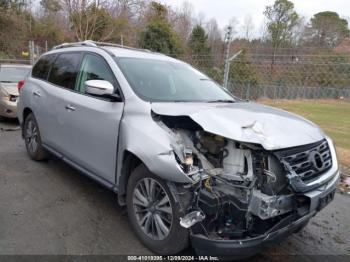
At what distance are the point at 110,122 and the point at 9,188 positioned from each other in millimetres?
1993

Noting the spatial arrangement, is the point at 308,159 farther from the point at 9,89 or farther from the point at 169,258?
the point at 9,89

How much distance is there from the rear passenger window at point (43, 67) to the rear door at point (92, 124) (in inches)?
48.4

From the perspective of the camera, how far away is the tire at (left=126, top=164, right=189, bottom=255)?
2.85 metres

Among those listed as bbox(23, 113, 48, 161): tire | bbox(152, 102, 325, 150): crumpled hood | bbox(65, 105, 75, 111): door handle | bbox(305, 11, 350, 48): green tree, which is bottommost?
bbox(23, 113, 48, 161): tire

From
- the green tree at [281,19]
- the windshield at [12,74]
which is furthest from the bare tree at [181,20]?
the windshield at [12,74]

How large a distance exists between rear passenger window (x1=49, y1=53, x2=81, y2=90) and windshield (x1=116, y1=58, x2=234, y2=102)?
34.9 inches

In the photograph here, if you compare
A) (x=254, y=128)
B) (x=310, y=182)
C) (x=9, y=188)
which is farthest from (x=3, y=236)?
(x=310, y=182)

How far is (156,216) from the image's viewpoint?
3076 mm

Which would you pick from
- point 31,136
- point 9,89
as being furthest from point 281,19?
point 31,136

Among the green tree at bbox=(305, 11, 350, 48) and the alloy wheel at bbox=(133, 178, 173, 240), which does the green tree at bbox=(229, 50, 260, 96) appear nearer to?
the alloy wheel at bbox=(133, 178, 173, 240)

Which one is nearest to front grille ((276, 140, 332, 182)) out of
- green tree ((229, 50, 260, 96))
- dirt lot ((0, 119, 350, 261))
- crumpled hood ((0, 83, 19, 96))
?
dirt lot ((0, 119, 350, 261))

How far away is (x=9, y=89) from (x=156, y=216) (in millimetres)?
6863

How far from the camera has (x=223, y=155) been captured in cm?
277

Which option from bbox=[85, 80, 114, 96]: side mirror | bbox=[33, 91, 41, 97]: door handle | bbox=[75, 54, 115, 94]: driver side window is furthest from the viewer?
bbox=[33, 91, 41, 97]: door handle
